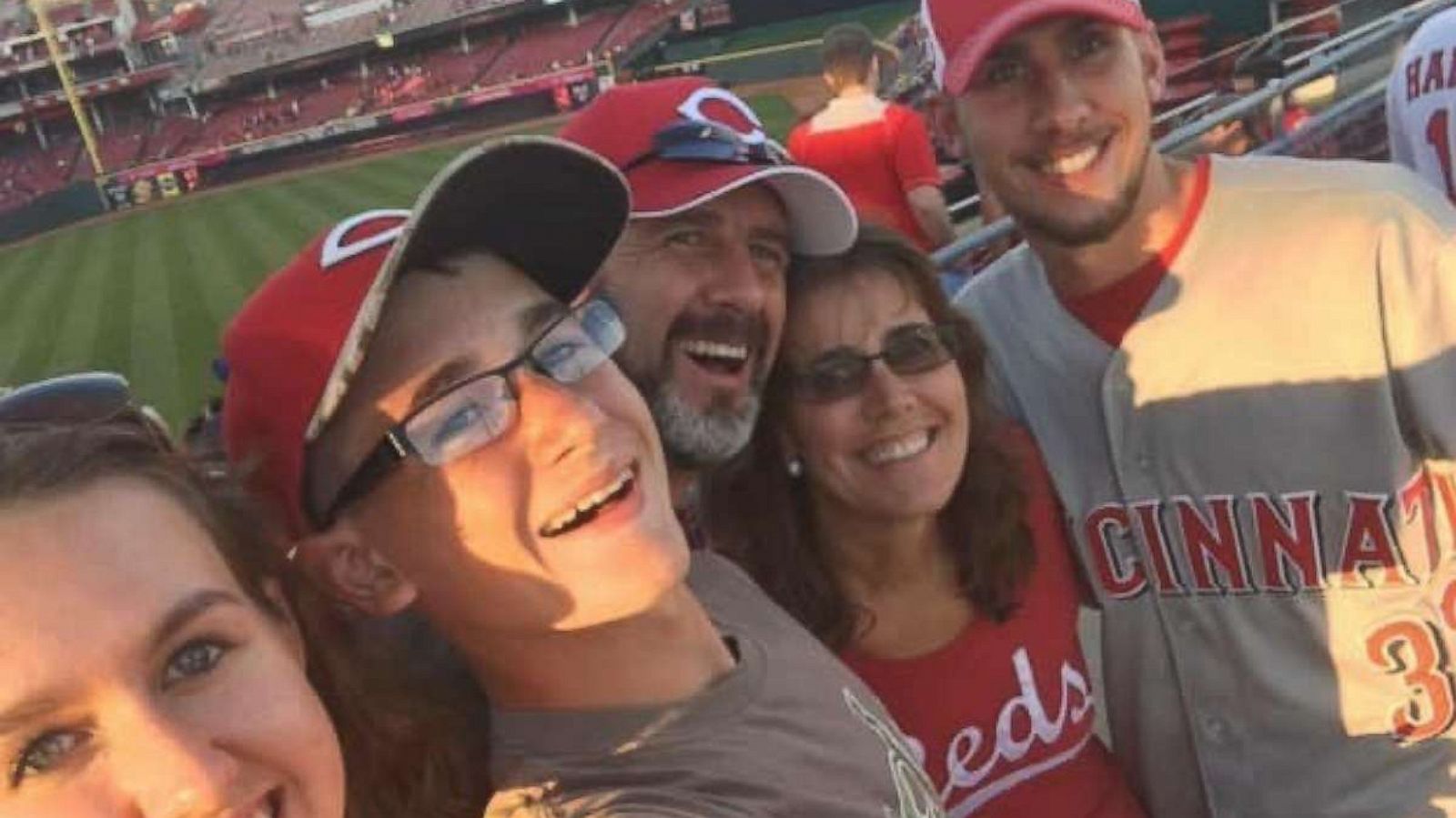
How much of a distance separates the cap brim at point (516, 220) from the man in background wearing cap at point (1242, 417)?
71 cm

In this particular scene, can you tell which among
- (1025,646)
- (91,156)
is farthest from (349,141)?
(1025,646)

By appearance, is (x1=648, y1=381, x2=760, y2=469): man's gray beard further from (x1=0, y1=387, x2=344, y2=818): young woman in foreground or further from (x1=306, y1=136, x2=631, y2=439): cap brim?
(x1=0, y1=387, x2=344, y2=818): young woman in foreground

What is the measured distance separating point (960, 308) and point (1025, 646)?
0.62 m

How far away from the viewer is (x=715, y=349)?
2.03m

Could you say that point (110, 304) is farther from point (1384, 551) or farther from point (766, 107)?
point (1384, 551)

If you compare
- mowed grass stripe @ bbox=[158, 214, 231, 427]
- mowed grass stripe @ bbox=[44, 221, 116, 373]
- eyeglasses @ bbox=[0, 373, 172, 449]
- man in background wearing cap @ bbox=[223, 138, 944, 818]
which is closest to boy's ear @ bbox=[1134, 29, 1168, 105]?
man in background wearing cap @ bbox=[223, 138, 944, 818]

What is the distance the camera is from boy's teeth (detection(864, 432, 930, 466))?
6.49 feet

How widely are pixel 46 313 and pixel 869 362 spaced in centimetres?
2280

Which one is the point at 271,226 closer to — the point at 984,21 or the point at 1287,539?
the point at 984,21

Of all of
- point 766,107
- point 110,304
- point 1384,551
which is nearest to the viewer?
point 1384,551

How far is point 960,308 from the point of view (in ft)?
7.35

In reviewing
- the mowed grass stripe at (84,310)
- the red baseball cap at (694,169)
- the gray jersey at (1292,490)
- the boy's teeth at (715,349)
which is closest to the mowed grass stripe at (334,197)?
the mowed grass stripe at (84,310)

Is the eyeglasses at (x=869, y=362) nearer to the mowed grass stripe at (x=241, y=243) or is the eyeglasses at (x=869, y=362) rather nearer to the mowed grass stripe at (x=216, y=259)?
the mowed grass stripe at (x=216, y=259)

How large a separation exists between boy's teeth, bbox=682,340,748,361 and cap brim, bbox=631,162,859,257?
210 mm
